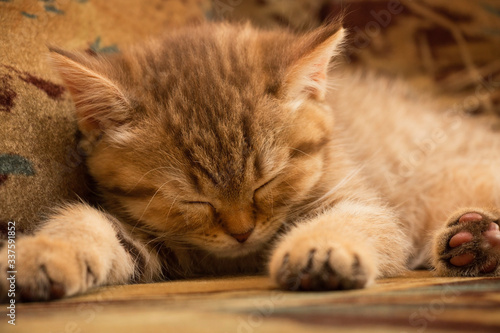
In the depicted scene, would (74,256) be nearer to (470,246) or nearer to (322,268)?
(322,268)

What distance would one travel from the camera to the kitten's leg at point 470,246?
1.21m

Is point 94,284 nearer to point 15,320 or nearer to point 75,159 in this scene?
point 15,320

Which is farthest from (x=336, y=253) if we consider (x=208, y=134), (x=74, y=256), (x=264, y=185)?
(x=74, y=256)

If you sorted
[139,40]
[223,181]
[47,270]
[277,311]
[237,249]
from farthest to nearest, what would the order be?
1. [139,40]
2. [237,249]
3. [223,181]
4. [47,270]
5. [277,311]

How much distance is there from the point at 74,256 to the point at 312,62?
0.80 metres

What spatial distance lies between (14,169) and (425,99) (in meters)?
1.83

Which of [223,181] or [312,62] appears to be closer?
[223,181]

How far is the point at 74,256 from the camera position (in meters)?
1.04

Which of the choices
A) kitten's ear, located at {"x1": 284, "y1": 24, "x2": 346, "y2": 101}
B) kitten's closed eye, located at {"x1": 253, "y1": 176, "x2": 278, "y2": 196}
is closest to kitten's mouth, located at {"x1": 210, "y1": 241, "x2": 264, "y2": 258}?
kitten's closed eye, located at {"x1": 253, "y1": 176, "x2": 278, "y2": 196}

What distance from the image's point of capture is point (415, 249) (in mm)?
1657

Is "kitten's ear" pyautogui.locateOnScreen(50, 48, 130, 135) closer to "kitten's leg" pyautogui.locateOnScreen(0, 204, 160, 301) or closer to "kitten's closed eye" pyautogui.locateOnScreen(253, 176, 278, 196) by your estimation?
"kitten's leg" pyautogui.locateOnScreen(0, 204, 160, 301)

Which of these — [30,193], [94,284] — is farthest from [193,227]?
[30,193]

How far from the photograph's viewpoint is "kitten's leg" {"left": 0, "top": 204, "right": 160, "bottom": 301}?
0.96 m

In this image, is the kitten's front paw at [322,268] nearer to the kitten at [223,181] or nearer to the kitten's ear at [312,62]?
the kitten at [223,181]
